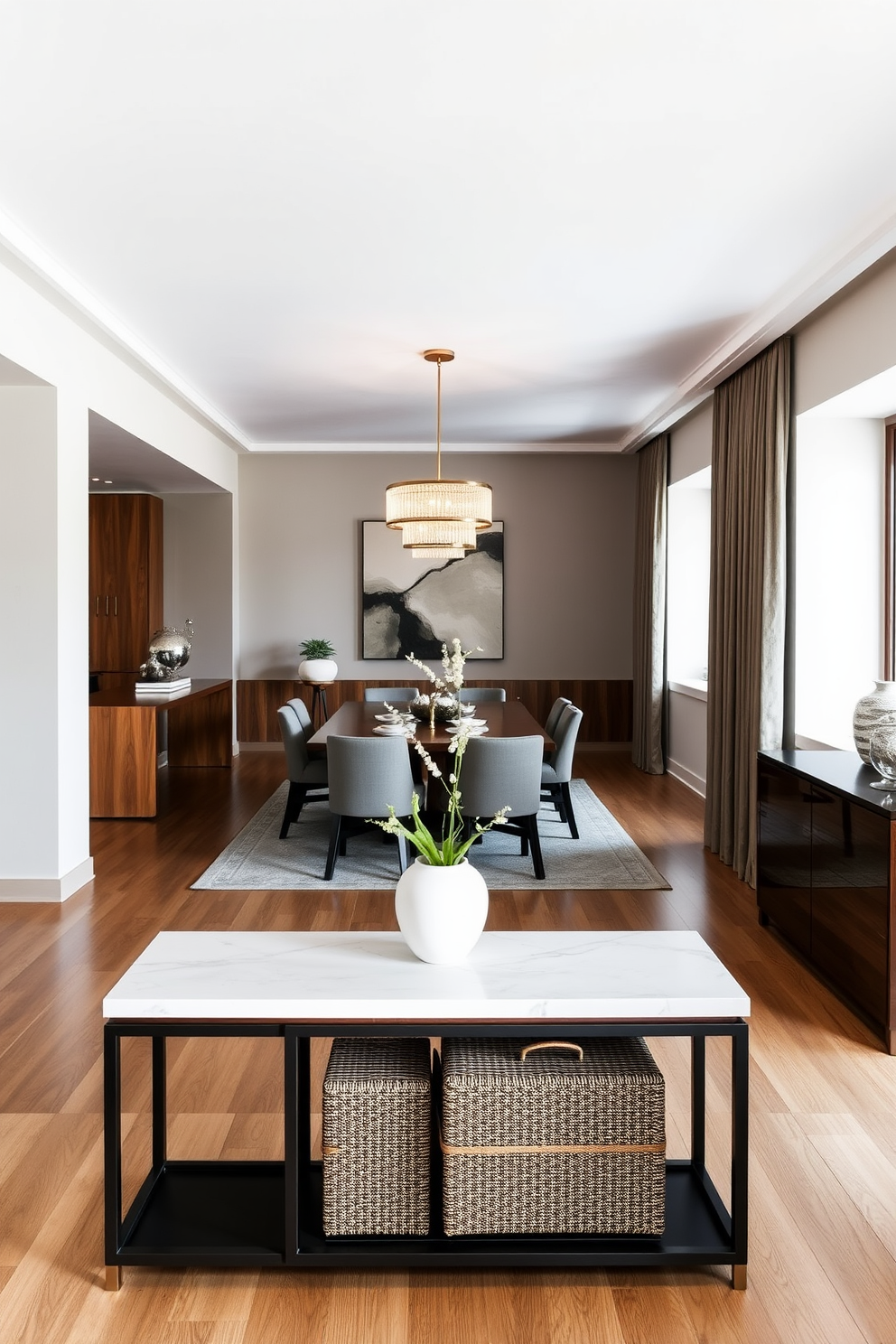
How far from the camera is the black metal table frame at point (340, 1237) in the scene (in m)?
1.75

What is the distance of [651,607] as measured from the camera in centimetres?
782

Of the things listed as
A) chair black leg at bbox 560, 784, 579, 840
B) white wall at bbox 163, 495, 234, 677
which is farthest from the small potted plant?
chair black leg at bbox 560, 784, 579, 840

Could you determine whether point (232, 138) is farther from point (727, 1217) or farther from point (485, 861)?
point (485, 861)

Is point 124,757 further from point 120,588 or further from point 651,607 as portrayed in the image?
point 651,607

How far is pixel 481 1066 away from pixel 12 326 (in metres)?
3.40

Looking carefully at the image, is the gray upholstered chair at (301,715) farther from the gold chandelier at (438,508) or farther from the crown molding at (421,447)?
the crown molding at (421,447)

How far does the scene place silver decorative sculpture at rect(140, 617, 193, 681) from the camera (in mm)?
6766

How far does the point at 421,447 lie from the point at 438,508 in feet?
10.1

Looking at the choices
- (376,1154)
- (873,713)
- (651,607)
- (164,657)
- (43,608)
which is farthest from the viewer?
(651,607)

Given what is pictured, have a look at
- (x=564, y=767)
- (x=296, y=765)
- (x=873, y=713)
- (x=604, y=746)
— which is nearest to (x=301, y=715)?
(x=296, y=765)

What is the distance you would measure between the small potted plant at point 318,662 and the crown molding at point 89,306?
240 centimetres

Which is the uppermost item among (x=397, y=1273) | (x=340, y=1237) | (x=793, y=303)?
(x=793, y=303)

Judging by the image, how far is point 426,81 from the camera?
8.43ft

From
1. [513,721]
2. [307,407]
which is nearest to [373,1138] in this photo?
[513,721]
